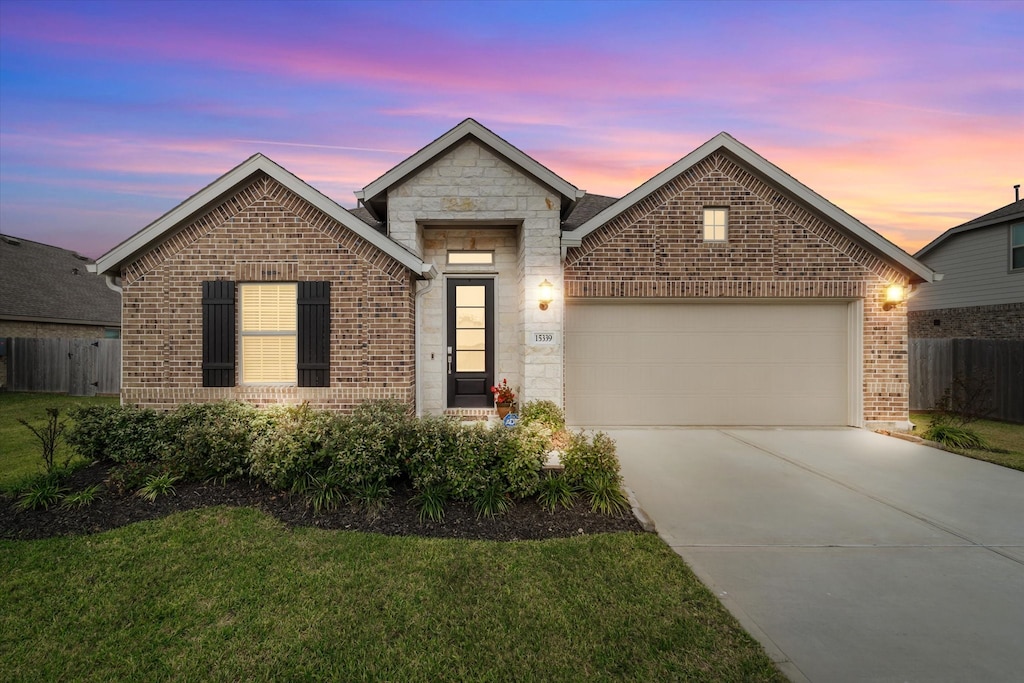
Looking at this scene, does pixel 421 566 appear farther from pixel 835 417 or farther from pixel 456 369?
pixel 835 417

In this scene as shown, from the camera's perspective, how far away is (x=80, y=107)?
1118cm

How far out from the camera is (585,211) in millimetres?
11273

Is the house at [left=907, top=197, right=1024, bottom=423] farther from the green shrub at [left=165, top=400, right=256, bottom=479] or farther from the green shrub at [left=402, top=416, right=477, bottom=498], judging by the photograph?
the green shrub at [left=165, top=400, right=256, bottom=479]

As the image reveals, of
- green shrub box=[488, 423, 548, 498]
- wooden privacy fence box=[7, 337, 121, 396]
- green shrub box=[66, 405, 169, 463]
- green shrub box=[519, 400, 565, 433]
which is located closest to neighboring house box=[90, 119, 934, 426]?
green shrub box=[519, 400, 565, 433]

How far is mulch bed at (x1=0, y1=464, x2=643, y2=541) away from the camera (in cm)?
416

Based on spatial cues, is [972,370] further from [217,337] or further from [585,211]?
[217,337]

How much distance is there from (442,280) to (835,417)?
8.18 meters

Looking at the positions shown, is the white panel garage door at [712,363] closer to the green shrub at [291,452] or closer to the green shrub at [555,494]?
the green shrub at [555,494]

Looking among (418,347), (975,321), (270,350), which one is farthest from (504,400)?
(975,321)

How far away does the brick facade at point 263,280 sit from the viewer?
23.2 ft

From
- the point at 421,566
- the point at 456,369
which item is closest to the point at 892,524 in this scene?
the point at 421,566

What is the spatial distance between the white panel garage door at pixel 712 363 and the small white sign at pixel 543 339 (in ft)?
3.33

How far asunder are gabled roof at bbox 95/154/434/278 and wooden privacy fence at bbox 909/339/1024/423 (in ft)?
40.7

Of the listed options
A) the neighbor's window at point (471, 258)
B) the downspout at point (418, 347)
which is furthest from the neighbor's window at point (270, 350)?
the neighbor's window at point (471, 258)
